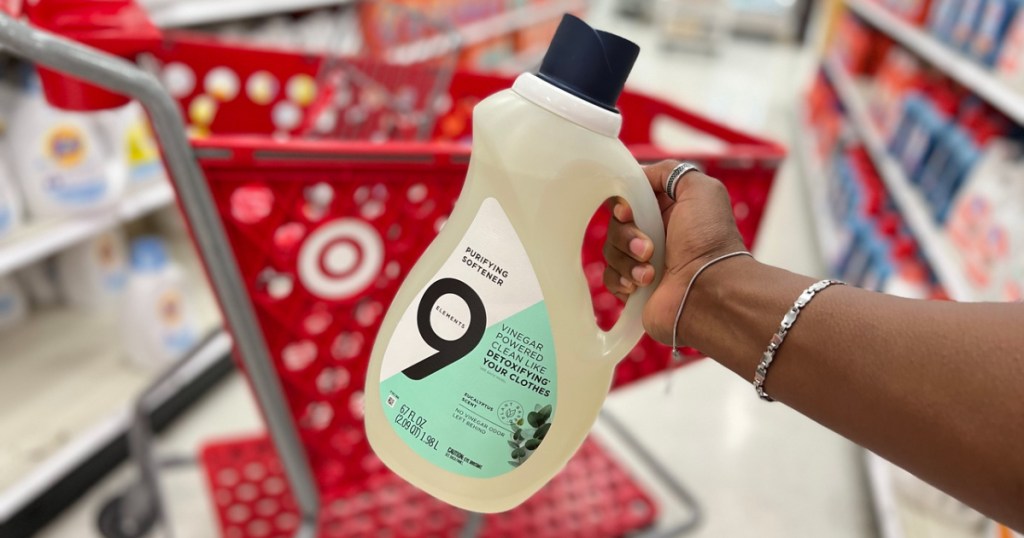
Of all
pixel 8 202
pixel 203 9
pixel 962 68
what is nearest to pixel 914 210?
pixel 962 68

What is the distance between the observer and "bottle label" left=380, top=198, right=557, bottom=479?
0.47 m

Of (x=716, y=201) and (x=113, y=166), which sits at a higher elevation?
(x=716, y=201)

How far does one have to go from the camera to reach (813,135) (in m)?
4.05

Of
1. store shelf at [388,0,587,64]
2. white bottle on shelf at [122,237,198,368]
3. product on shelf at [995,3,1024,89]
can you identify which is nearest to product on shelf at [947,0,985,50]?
product on shelf at [995,3,1024,89]

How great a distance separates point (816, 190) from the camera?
3270 millimetres

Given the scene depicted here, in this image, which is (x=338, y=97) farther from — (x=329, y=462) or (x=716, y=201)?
(x=716, y=201)

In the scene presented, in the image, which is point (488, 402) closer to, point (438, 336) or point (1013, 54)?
point (438, 336)

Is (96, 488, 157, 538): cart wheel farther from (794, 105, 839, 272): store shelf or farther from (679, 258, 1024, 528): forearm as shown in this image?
(794, 105, 839, 272): store shelf

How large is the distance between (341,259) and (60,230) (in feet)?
2.93

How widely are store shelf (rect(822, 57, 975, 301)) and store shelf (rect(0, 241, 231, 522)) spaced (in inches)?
64.5

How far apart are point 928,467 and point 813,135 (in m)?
4.08

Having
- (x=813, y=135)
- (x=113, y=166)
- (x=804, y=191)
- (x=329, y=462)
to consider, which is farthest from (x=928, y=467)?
(x=813, y=135)

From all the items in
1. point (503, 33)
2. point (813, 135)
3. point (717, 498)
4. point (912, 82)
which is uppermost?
point (912, 82)

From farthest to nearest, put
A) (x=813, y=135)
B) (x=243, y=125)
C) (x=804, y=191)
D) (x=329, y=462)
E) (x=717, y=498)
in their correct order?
(x=813, y=135), (x=804, y=191), (x=717, y=498), (x=243, y=125), (x=329, y=462)
